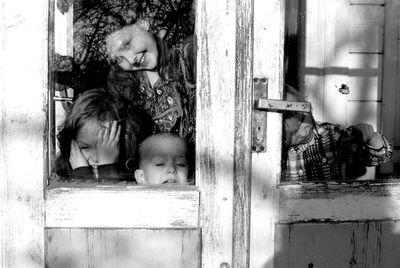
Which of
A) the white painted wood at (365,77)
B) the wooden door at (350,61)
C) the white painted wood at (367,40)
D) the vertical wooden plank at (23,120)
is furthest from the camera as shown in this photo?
the white painted wood at (367,40)

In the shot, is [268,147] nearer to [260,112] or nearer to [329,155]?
[260,112]

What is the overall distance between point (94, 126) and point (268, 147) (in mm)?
540

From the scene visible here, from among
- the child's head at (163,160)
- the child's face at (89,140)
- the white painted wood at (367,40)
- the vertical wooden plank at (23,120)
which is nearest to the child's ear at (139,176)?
the child's head at (163,160)

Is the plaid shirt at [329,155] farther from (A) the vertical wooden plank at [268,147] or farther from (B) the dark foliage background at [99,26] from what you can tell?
(B) the dark foliage background at [99,26]

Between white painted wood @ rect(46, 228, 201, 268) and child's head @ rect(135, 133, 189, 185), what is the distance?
16cm

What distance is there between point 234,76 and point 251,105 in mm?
103

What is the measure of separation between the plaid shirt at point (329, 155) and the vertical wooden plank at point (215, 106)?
0.75ft

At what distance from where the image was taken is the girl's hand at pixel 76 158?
2.35 metres

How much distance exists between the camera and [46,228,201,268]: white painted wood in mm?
2301

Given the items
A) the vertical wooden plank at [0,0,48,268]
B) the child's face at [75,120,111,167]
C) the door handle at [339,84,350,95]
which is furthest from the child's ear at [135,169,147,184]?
the door handle at [339,84,350,95]

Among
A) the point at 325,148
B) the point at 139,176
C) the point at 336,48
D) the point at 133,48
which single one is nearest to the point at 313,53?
the point at 336,48

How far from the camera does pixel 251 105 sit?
2328 mm

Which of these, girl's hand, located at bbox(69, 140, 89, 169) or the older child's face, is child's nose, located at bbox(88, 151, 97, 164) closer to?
girl's hand, located at bbox(69, 140, 89, 169)

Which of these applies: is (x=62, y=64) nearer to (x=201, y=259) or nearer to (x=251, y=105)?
(x=251, y=105)
